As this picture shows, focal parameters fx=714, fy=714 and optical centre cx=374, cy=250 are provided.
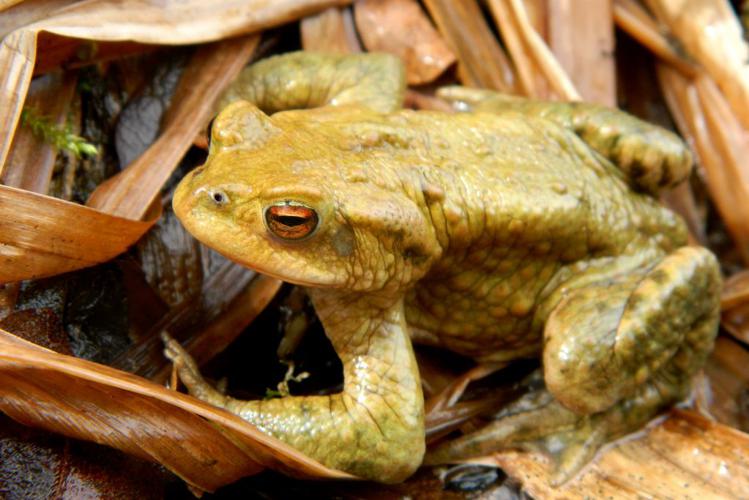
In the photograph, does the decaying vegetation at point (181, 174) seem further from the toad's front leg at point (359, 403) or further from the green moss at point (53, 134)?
the toad's front leg at point (359, 403)

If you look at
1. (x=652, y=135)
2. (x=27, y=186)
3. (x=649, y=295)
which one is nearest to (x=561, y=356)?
(x=649, y=295)

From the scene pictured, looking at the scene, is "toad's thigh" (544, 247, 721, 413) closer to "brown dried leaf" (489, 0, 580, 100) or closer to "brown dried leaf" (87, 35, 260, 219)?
"brown dried leaf" (489, 0, 580, 100)

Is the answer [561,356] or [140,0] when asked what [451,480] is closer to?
[561,356]

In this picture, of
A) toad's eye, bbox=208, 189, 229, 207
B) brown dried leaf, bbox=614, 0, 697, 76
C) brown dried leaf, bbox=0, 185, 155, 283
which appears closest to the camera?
toad's eye, bbox=208, 189, 229, 207

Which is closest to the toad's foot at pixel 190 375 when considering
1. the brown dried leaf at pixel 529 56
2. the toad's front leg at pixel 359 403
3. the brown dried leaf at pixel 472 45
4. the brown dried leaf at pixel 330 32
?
the toad's front leg at pixel 359 403

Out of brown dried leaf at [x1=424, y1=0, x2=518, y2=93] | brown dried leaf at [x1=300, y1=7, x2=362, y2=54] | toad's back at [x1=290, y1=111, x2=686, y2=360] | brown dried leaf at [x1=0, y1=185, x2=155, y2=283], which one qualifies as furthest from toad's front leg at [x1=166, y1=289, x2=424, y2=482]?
brown dried leaf at [x1=424, y1=0, x2=518, y2=93]

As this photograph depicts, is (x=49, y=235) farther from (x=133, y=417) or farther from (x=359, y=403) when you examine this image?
(x=359, y=403)

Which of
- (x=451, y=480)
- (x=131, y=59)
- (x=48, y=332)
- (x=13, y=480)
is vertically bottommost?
(x=451, y=480)
